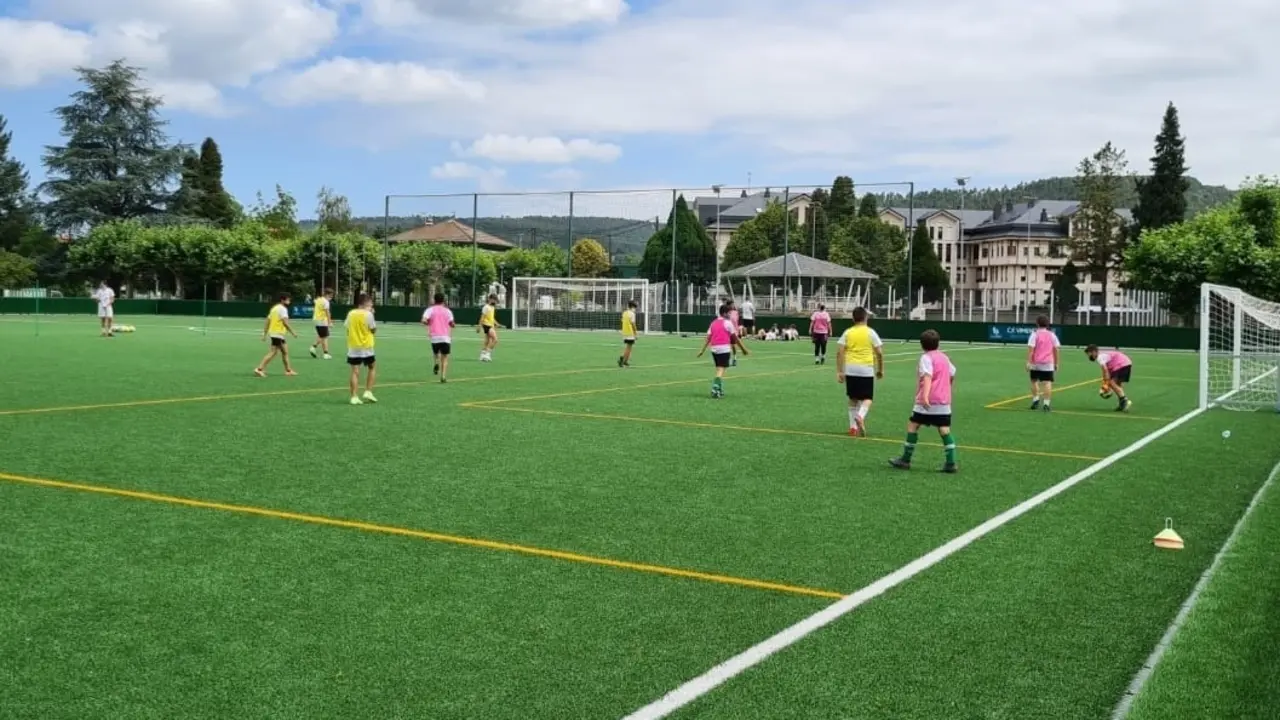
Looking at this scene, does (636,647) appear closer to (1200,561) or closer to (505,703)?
(505,703)

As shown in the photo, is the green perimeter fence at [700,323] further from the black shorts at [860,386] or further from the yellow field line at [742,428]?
the black shorts at [860,386]

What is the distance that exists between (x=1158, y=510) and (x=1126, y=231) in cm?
7750

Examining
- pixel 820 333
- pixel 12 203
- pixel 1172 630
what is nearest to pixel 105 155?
pixel 12 203

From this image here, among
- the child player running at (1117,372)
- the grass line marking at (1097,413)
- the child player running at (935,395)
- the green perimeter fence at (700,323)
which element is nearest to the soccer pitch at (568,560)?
the child player running at (935,395)

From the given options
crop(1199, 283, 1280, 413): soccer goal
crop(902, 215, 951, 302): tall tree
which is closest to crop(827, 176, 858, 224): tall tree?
crop(902, 215, 951, 302): tall tree

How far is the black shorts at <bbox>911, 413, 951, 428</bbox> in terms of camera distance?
1181cm

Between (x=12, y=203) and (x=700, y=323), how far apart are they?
7094 cm

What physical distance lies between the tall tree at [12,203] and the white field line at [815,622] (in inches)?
4026

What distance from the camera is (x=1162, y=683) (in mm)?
5133

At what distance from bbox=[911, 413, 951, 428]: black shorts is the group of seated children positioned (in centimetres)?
3899

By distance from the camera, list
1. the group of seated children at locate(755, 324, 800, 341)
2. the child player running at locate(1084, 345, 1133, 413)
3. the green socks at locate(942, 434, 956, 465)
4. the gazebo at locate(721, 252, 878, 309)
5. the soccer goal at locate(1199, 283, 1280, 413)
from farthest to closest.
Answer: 1. the gazebo at locate(721, 252, 878, 309)
2. the group of seated children at locate(755, 324, 800, 341)
3. the soccer goal at locate(1199, 283, 1280, 413)
4. the child player running at locate(1084, 345, 1133, 413)
5. the green socks at locate(942, 434, 956, 465)

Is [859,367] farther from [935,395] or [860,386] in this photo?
[935,395]

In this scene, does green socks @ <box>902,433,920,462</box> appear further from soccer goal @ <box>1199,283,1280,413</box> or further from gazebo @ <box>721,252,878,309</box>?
gazebo @ <box>721,252,878,309</box>

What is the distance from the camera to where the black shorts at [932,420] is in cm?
1181
